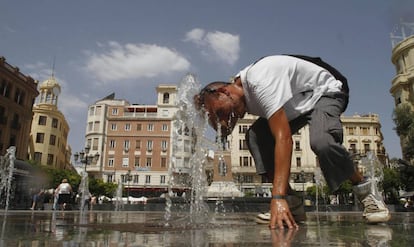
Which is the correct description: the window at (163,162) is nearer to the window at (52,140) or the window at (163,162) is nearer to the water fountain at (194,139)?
the window at (52,140)

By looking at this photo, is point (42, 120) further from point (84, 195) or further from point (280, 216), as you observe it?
point (280, 216)

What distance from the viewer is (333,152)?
296 centimetres

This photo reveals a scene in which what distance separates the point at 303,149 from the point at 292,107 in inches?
2074

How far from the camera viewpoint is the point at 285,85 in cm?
299

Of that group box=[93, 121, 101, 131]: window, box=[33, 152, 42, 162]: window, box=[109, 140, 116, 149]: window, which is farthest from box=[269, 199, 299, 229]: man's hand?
box=[93, 121, 101, 131]: window

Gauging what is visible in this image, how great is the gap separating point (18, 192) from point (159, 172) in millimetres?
31055

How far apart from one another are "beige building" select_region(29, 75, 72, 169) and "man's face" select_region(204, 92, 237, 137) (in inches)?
1913

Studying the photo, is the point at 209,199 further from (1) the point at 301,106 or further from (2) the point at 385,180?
(2) the point at 385,180

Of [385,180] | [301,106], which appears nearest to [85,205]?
[301,106]

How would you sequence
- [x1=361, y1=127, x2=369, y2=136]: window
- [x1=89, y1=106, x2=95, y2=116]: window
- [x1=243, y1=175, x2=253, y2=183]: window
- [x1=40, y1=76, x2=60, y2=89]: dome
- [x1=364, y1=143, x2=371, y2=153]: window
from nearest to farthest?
[x1=243, y1=175, x2=253, y2=183]: window < [x1=40, y1=76, x2=60, y2=89]: dome < [x1=364, y1=143, x2=371, y2=153]: window < [x1=89, y1=106, x2=95, y2=116]: window < [x1=361, y1=127, x2=369, y2=136]: window

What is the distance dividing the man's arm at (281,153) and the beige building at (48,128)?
49.2 meters

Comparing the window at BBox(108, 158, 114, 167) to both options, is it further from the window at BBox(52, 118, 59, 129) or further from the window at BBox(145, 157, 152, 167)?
the window at BBox(52, 118, 59, 129)

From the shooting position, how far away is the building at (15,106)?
113 feet

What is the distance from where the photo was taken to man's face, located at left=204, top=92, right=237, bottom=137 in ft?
10.4
